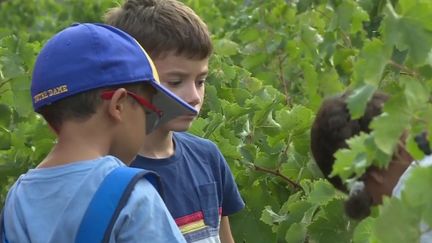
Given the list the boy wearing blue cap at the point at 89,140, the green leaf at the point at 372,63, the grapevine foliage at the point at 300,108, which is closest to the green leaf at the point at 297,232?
the grapevine foliage at the point at 300,108

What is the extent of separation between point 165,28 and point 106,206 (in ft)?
3.03

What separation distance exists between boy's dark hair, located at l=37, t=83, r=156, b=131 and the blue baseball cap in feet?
0.04

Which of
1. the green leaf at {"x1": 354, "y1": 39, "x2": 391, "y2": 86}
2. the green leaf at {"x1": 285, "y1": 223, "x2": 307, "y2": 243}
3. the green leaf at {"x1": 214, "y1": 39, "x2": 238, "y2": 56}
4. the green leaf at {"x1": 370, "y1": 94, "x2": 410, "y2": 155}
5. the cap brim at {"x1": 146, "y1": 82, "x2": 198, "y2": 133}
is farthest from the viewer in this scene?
the green leaf at {"x1": 214, "y1": 39, "x2": 238, "y2": 56}

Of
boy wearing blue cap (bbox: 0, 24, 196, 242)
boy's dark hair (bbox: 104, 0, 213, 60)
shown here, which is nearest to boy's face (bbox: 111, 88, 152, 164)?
boy wearing blue cap (bbox: 0, 24, 196, 242)

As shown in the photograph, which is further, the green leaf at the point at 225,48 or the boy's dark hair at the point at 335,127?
the green leaf at the point at 225,48

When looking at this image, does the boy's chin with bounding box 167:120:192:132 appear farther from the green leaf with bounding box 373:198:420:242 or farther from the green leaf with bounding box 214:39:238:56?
the green leaf with bounding box 214:39:238:56

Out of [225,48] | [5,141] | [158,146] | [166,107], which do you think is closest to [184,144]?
[158,146]

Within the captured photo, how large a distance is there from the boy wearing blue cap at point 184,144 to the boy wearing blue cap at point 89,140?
43cm

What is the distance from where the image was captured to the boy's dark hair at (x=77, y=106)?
95.4 inches

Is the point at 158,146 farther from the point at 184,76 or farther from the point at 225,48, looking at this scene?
the point at 225,48

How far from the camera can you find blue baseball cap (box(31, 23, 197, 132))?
2.44 metres

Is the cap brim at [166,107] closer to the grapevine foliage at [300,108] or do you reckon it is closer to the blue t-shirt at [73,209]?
the blue t-shirt at [73,209]

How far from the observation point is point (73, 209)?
7.60 ft

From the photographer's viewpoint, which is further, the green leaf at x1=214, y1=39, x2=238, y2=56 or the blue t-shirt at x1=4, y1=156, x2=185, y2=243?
the green leaf at x1=214, y1=39, x2=238, y2=56
